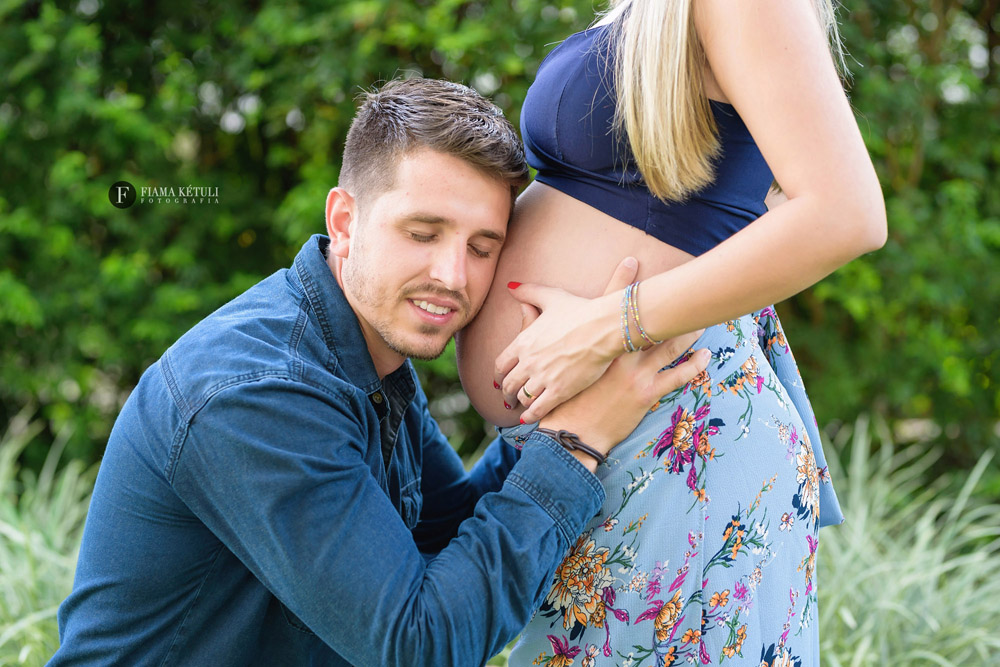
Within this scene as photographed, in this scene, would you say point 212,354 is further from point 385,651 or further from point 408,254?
point 385,651

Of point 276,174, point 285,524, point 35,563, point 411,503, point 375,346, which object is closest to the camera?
point 285,524

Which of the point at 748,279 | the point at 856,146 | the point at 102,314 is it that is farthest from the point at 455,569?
the point at 102,314

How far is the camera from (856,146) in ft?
4.03

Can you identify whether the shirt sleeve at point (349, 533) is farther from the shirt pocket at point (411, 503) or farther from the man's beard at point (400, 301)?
the shirt pocket at point (411, 503)

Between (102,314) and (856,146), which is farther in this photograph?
(102,314)

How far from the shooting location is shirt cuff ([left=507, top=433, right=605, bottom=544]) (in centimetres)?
130

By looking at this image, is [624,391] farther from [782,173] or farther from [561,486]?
[782,173]

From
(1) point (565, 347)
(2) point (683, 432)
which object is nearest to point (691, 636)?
(2) point (683, 432)

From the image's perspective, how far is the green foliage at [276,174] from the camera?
3.48 meters

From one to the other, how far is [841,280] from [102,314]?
10.1ft

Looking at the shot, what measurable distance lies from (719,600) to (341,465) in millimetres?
606

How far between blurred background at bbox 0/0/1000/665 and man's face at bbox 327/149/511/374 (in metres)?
1.91

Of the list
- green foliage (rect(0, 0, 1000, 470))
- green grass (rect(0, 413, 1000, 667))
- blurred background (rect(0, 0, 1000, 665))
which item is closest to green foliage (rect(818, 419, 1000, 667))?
green grass (rect(0, 413, 1000, 667))

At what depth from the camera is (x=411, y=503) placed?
1.69 m
